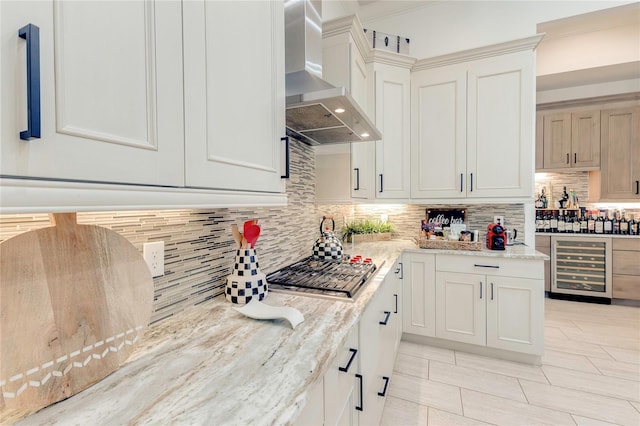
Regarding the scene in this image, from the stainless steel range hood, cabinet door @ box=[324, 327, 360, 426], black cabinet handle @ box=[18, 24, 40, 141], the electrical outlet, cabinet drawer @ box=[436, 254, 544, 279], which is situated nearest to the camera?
black cabinet handle @ box=[18, 24, 40, 141]

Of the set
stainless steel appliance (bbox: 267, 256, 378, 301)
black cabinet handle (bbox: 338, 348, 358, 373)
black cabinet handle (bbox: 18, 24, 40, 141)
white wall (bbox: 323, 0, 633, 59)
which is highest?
white wall (bbox: 323, 0, 633, 59)

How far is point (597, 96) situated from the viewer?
397 cm

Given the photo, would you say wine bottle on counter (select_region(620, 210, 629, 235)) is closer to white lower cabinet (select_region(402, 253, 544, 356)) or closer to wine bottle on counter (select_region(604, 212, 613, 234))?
wine bottle on counter (select_region(604, 212, 613, 234))

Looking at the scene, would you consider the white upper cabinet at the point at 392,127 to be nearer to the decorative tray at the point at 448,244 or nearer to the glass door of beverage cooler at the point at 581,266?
the decorative tray at the point at 448,244

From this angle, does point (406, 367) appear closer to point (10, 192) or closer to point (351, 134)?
point (351, 134)

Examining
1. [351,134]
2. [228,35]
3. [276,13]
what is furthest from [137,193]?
[351,134]

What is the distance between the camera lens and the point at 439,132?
9.23ft

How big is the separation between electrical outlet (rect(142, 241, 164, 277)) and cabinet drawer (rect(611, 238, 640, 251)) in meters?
5.08

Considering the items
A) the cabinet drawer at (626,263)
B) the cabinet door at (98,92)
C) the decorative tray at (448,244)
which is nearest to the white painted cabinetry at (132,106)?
the cabinet door at (98,92)

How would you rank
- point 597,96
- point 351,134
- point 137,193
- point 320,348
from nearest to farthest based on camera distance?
point 137,193, point 320,348, point 351,134, point 597,96

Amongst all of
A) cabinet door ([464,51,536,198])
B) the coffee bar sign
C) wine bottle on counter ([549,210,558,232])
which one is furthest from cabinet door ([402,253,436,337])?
wine bottle on counter ([549,210,558,232])

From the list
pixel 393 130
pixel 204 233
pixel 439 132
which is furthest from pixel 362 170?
pixel 204 233

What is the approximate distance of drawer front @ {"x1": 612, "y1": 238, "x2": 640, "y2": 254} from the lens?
3654mm

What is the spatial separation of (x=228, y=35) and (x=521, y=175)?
2635 mm
